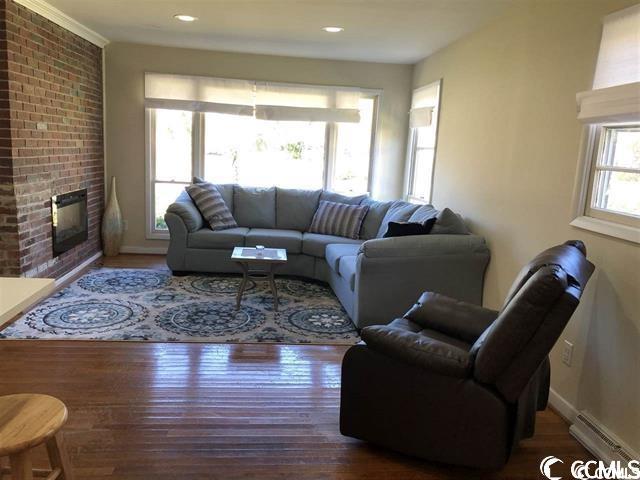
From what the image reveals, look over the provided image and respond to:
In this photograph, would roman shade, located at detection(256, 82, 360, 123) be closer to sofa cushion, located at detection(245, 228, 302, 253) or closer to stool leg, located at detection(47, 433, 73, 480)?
sofa cushion, located at detection(245, 228, 302, 253)

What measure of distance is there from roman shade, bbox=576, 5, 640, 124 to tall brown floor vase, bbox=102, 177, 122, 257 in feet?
15.6

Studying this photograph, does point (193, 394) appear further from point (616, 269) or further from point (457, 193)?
point (457, 193)

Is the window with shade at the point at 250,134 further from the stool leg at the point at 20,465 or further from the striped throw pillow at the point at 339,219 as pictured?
the stool leg at the point at 20,465

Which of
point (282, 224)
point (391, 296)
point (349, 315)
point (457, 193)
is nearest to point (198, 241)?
point (282, 224)

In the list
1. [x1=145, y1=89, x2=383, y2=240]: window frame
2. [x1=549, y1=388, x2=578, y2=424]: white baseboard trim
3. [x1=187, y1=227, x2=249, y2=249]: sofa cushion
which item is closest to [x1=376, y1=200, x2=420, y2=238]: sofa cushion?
[x1=145, y1=89, x2=383, y2=240]: window frame

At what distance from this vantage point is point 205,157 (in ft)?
19.2

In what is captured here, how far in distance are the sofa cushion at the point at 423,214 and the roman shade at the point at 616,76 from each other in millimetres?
1673

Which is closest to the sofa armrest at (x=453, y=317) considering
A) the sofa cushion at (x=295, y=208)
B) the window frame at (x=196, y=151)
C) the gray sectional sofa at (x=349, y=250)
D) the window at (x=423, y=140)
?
the gray sectional sofa at (x=349, y=250)

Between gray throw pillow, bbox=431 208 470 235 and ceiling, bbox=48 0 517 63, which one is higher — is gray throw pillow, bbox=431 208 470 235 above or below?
below

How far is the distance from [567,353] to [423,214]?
6.12 feet

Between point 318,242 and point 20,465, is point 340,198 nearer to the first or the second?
point 318,242

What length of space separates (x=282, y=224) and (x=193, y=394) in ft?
9.88

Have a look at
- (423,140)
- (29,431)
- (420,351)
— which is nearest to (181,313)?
(420,351)

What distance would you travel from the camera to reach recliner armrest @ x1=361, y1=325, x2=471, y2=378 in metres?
2.00
